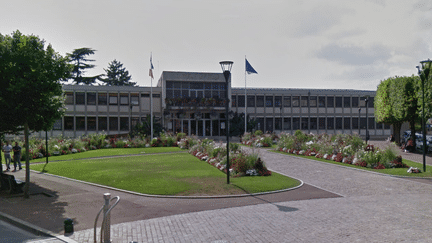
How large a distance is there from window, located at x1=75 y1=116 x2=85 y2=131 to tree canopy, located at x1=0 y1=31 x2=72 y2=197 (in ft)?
111

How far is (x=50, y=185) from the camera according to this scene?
1402 cm

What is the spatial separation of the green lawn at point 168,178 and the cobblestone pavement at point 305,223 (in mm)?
2515

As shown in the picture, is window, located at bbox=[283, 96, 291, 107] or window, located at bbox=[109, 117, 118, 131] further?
window, located at bbox=[283, 96, 291, 107]

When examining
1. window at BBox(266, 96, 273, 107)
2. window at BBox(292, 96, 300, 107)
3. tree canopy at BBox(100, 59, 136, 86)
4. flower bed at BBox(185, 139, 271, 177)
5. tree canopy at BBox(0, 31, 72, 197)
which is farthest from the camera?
tree canopy at BBox(100, 59, 136, 86)

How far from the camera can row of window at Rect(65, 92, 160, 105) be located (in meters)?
45.3

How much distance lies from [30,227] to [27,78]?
19.6 ft

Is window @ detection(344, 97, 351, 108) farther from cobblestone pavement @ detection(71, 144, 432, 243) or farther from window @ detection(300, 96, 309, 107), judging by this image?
cobblestone pavement @ detection(71, 144, 432, 243)

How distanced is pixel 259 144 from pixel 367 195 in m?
21.3

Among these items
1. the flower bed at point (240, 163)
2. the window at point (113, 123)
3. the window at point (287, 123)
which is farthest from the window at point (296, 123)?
the flower bed at point (240, 163)

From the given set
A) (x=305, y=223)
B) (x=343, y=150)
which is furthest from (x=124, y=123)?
(x=305, y=223)

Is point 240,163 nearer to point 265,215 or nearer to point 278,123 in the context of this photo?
point 265,215

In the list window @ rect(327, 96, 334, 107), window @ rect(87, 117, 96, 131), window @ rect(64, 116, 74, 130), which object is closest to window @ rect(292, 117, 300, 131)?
window @ rect(327, 96, 334, 107)

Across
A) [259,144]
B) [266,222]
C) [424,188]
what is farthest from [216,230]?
[259,144]

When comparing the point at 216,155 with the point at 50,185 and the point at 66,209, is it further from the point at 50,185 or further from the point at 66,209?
the point at 66,209
